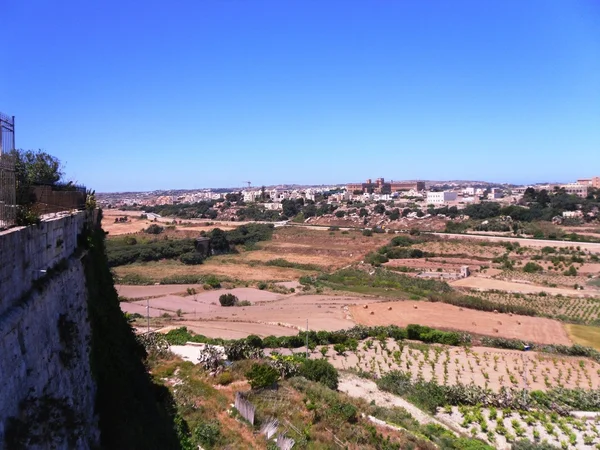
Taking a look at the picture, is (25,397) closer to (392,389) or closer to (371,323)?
(392,389)

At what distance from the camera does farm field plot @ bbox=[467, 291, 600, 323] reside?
35.2m

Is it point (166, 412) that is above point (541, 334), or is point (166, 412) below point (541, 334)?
above

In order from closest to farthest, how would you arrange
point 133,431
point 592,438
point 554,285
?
1. point 133,431
2. point 592,438
3. point 554,285

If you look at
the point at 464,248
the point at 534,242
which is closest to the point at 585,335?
the point at 464,248

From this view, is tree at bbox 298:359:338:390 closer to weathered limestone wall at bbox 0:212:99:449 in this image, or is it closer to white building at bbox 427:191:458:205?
weathered limestone wall at bbox 0:212:99:449

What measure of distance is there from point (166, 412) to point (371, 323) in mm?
22543

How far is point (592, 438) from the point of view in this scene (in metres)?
15.6

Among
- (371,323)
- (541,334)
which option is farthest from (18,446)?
(541,334)

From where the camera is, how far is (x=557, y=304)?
3859 centimetres

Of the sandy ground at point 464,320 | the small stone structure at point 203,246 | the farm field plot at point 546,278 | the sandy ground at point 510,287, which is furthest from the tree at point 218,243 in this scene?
the farm field plot at point 546,278

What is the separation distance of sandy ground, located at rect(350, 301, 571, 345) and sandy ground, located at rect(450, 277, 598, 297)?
9.68m

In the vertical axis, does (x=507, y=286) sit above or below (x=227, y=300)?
below

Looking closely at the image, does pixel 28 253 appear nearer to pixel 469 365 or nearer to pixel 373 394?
pixel 373 394

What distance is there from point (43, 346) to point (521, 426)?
16858 millimetres
